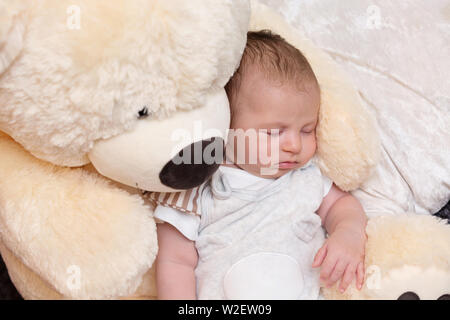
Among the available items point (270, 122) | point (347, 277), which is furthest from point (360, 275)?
point (270, 122)

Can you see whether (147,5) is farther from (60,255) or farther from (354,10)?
(354,10)

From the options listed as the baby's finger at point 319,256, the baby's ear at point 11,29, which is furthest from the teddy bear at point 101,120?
the baby's finger at point 319,256

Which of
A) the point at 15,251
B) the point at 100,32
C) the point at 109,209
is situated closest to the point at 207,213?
the point at 109,209

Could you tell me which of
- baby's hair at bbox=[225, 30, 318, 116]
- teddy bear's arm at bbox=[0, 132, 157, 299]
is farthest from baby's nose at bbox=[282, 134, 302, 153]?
teddy bear's arm at bbox=[0, 132, 157, 299]

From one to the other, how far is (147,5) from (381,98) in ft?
2.31

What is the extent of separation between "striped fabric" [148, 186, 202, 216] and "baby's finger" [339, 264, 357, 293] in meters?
0.31

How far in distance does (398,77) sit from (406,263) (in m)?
0.47

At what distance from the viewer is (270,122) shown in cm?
95

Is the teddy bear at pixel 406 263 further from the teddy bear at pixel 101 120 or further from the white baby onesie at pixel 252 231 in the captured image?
the teddy bear at pixel 101 120

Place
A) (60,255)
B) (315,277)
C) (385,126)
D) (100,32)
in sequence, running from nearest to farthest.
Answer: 1. (100,32)
2. (60,255)
3. (315,277)
4. (385,126)

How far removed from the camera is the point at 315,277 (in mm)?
984

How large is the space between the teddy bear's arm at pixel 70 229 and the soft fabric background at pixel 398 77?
21.9 inches

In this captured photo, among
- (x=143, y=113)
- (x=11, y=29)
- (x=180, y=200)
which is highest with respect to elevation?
(x=11, y=29)

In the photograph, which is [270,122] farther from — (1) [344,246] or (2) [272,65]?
(1) [344,246]
